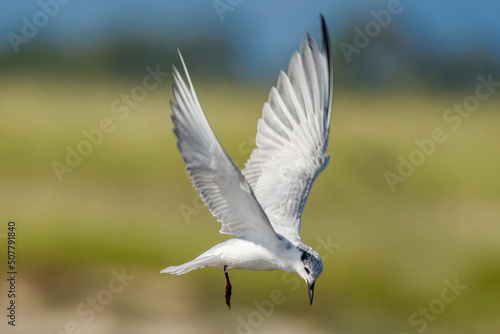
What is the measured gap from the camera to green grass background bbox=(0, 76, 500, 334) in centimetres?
928

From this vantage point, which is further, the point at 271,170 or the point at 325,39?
the point at 271,170

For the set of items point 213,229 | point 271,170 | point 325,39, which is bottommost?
point 213,229

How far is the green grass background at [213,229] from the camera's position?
928 centimetres

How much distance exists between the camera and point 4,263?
9.73 meters

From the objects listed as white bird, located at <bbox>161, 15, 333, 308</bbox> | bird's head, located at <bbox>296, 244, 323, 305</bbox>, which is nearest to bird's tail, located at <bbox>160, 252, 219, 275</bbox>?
white bird, located at <bbox>161, 15, 333, 308</bbox>

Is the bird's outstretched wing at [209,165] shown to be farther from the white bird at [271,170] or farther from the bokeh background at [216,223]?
the bokeh background at [216,223]

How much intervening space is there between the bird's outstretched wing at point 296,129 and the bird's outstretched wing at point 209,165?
942 mm

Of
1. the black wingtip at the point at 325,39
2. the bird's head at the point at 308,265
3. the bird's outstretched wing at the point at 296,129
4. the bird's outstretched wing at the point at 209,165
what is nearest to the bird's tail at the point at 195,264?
the bird's outstretched wing at the point at 209,165

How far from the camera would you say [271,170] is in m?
5.29

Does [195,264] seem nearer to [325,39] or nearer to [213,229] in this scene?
[325,39]

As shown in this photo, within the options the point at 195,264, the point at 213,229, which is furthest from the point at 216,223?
the point at 195,264

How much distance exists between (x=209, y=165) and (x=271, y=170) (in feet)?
4.30

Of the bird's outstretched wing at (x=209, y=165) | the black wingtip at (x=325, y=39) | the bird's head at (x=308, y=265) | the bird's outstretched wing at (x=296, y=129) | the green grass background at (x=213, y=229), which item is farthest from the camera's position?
the green grass background at (x=213, y=229)

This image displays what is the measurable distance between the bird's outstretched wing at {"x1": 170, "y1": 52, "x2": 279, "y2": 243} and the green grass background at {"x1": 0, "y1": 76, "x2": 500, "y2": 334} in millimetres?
4753
